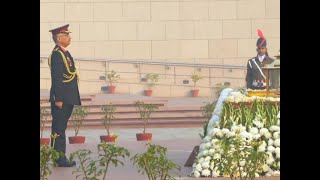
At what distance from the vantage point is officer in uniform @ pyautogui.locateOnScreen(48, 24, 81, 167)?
1230 cm

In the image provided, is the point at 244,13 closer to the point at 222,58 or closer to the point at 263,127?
the point at 222,58

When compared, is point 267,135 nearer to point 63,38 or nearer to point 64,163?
point 64,163

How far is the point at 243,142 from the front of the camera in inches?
399

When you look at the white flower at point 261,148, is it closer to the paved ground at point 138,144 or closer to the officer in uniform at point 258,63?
the paved ground at point 138,144

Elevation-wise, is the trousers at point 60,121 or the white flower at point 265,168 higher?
the trousers at point 60,121

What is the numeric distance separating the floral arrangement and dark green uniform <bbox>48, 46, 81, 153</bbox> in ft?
7.13

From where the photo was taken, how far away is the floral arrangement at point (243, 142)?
9.44 meters

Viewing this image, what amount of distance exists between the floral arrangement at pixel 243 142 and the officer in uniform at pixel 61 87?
2177mm

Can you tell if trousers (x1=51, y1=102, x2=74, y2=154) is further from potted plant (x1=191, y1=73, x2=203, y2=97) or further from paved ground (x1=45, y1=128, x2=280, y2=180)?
potted plant (x1=191, y1=73, x2=203, y2=97)

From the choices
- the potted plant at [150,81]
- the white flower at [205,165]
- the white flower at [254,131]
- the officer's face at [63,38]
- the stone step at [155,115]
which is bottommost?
the white flower at [205,165]

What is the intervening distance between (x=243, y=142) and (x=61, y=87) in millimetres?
2957

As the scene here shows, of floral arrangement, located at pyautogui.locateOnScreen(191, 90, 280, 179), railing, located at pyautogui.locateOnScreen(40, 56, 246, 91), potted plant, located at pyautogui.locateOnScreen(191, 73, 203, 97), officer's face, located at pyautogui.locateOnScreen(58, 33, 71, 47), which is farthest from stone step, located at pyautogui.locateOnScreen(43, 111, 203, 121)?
floral arrangement, located at pyautogui.locateOnScreen(191, 90, 280, 179)

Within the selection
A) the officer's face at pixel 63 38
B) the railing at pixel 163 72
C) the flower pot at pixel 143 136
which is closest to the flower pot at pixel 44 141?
the flower pot at pixel 143 136
